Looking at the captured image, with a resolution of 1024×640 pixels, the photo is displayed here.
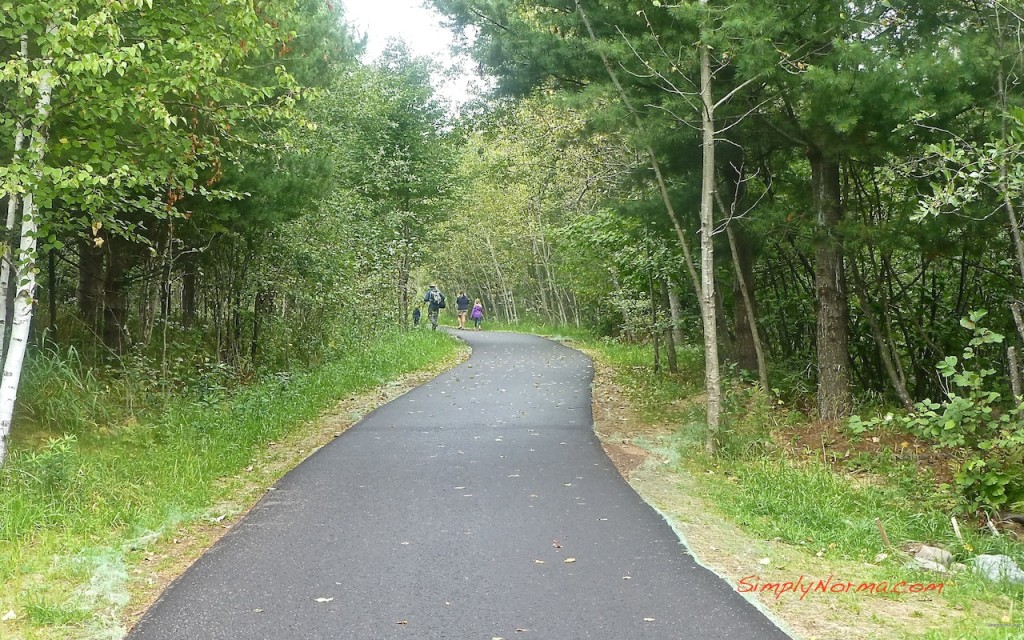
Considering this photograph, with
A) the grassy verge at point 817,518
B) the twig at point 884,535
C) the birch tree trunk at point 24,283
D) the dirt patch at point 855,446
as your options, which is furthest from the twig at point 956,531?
the birch tree trunk at point 24,283

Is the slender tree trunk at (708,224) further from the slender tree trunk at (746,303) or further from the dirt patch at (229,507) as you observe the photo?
the dirt patch at (229,507)

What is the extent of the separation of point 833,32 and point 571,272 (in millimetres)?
12777

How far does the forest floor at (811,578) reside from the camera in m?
4.34

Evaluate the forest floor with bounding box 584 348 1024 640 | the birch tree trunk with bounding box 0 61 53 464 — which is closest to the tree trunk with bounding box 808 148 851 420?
the forest floor with bounding box 584 348 1024 640

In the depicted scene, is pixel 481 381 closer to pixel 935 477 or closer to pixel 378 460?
pixel 378 460

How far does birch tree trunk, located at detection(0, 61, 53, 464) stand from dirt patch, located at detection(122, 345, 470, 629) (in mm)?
1771

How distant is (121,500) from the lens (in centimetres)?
635

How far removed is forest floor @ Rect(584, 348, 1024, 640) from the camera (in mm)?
4336

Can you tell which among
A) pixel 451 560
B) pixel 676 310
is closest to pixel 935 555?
pixel 451 560

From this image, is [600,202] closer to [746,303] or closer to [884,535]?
[746,303]

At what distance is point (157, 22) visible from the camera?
719cm

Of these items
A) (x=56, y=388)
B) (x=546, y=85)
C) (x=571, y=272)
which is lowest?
(x=56, y=388)

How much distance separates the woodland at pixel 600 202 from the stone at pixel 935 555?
879 millimetres

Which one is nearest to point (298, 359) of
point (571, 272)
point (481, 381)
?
point (481, 381)
